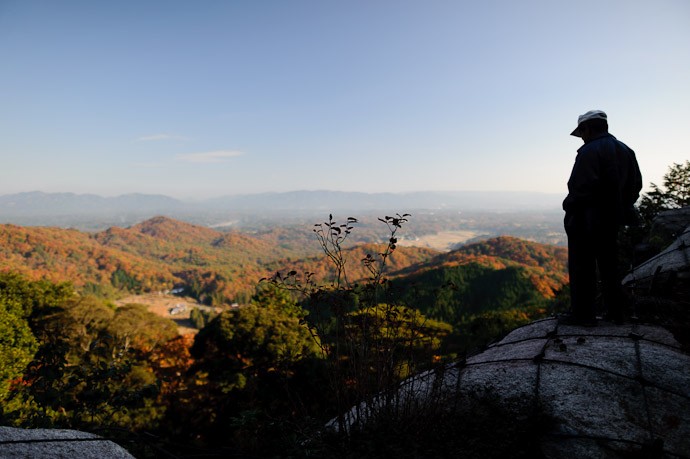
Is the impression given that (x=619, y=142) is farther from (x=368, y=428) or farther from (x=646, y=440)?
(x=368, y=428)

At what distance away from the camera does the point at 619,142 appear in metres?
3.40

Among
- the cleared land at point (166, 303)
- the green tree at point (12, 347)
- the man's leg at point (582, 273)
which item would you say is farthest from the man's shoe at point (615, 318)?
the cleared land at point (166, 303)

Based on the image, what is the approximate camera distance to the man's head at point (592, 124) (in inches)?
136

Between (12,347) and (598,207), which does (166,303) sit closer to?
(12,347)

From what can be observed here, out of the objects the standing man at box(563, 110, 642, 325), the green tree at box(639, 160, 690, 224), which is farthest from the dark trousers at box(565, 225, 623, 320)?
the green tree at box(639, 160, 690, 224)

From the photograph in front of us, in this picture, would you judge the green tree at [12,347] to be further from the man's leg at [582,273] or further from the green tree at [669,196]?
the green tree at [669,196]

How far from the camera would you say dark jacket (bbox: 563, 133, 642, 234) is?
328 cm

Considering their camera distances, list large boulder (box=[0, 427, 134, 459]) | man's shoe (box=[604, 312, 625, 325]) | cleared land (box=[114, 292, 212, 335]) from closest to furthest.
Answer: large boulder (box=[0, 427, 134, 459])
man's shoe (box=[604, 312, 625, 325])
cleared land (box=[114, 292, 212, 335])

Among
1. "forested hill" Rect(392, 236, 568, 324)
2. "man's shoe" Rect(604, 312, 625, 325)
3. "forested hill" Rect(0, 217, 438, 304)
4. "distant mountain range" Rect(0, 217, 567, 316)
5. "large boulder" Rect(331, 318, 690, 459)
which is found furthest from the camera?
"forested hill" Rect(0, 217, 438, 304)

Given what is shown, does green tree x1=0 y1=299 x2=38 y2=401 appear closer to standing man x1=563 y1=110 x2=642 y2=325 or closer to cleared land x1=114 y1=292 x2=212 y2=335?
standing man x1=563 y1=110 x2=642 y2=325

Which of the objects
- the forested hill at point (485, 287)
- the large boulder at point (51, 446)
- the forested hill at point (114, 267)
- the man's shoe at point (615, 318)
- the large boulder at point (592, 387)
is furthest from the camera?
the forested hill at point (114, 267)

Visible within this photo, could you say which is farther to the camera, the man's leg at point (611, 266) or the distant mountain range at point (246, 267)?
the distant mountain range at point (246, 267)

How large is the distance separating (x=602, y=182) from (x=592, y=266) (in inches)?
36.4

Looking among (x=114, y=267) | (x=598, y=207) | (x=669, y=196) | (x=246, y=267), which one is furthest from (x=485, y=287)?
(x=114, y=267)
